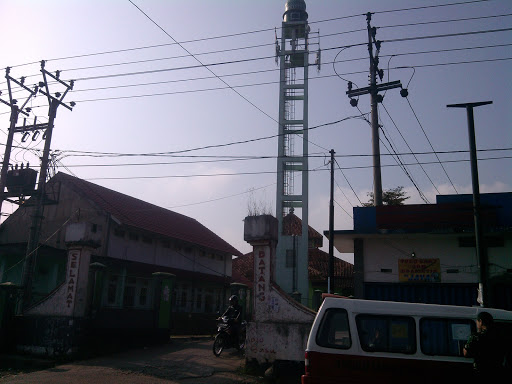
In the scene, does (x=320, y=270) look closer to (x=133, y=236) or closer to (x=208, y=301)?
(x=208, y=301)

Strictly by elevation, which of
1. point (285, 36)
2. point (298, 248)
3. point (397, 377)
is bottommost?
point (397, 377)

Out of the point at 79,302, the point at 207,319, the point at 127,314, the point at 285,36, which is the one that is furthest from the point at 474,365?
the point at 285,36

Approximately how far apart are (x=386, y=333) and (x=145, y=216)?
22119 millimetres

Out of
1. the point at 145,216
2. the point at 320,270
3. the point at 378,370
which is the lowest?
the point at 378,370

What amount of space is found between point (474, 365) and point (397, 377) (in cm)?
110

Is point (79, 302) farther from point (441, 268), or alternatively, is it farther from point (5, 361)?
point (441, 268)

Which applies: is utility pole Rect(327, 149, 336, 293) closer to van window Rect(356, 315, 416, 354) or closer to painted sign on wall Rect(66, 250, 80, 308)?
painted sign on wall Rect(66, 250, 80, 308)

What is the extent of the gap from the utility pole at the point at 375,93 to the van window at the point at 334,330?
11.4 m

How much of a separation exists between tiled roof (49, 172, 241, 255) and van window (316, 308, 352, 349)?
1813 cm

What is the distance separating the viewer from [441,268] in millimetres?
16891

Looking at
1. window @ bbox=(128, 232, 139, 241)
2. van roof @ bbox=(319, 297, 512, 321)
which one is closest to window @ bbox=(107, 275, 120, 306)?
window @ bbox=(128, 232, 139, 241)

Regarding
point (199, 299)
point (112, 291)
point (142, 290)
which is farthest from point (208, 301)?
point (112, 291)

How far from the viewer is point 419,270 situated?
672 inches

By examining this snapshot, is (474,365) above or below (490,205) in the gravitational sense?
below
